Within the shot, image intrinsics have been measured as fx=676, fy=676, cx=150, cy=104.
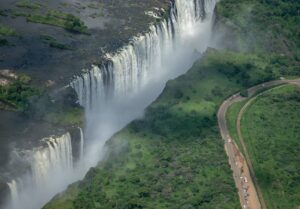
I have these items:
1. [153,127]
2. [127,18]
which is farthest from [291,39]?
[153,127]

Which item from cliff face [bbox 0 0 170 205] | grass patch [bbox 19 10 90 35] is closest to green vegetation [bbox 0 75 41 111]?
cliff face [bbox 0 0 170 205]

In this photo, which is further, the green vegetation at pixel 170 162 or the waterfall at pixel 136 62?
the waterfall at pixel 136 62

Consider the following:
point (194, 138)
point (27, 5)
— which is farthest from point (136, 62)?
point (27, 5)

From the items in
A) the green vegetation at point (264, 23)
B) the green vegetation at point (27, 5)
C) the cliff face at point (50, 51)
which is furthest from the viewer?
the green vegetation at point (264, 23)

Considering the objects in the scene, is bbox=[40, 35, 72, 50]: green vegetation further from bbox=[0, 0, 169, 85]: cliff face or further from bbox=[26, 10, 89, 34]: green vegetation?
bbox=[26, 10, 89, 34]: green vegetation

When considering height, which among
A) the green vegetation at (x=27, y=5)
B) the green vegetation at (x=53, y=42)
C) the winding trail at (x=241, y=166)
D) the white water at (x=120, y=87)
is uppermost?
the green vegetation at (x=27, y=5)

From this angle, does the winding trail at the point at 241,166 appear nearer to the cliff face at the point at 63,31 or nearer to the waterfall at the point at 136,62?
the waterfall at the point at 136,62

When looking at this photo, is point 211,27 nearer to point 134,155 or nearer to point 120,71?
point 120,71

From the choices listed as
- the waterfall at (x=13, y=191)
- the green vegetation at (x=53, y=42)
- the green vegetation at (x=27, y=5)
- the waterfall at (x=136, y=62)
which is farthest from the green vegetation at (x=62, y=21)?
the waterfall at (x=13, y=191)
